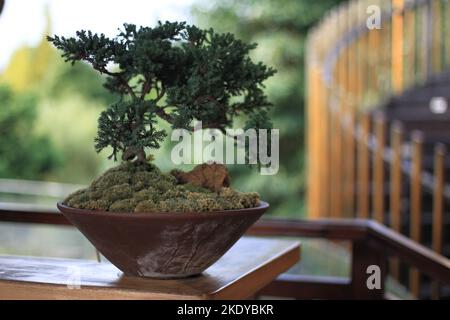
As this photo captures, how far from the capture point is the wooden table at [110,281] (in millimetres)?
938

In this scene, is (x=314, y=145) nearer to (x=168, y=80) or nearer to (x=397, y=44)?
(x=397, y=44)

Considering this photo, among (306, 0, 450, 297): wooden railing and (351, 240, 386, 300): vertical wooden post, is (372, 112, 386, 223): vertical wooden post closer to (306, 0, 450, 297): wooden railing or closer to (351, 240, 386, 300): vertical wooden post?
(306, 0, 450, 297): wooden railing

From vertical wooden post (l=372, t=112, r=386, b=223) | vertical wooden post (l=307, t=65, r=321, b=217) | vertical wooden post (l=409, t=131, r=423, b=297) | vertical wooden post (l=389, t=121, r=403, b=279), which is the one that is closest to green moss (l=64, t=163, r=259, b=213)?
vertical wooden post (l=409, t=131, r=423, b=297)

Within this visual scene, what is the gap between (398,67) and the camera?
463 centimetres

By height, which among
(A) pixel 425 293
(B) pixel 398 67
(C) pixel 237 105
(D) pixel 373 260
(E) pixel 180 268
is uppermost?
(B) pixel 398 67

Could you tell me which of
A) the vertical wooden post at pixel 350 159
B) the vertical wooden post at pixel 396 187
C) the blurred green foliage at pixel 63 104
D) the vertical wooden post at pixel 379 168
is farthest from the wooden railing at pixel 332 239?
the blurred green foliage at pixel 63 104

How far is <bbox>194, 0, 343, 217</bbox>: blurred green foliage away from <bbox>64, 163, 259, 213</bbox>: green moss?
6.82 meters

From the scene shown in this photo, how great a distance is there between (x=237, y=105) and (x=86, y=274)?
395 millimetres

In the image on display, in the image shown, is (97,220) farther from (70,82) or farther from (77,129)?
(70,82)

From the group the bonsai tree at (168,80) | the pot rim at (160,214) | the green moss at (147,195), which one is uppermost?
the bonsai tree at (168,80)

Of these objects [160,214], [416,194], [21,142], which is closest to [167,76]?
[160,214]

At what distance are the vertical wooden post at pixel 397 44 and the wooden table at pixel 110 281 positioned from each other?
3397 mm

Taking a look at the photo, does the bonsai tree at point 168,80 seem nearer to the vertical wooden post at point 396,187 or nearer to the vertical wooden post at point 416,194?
the vertical wooden post at point 416,194
